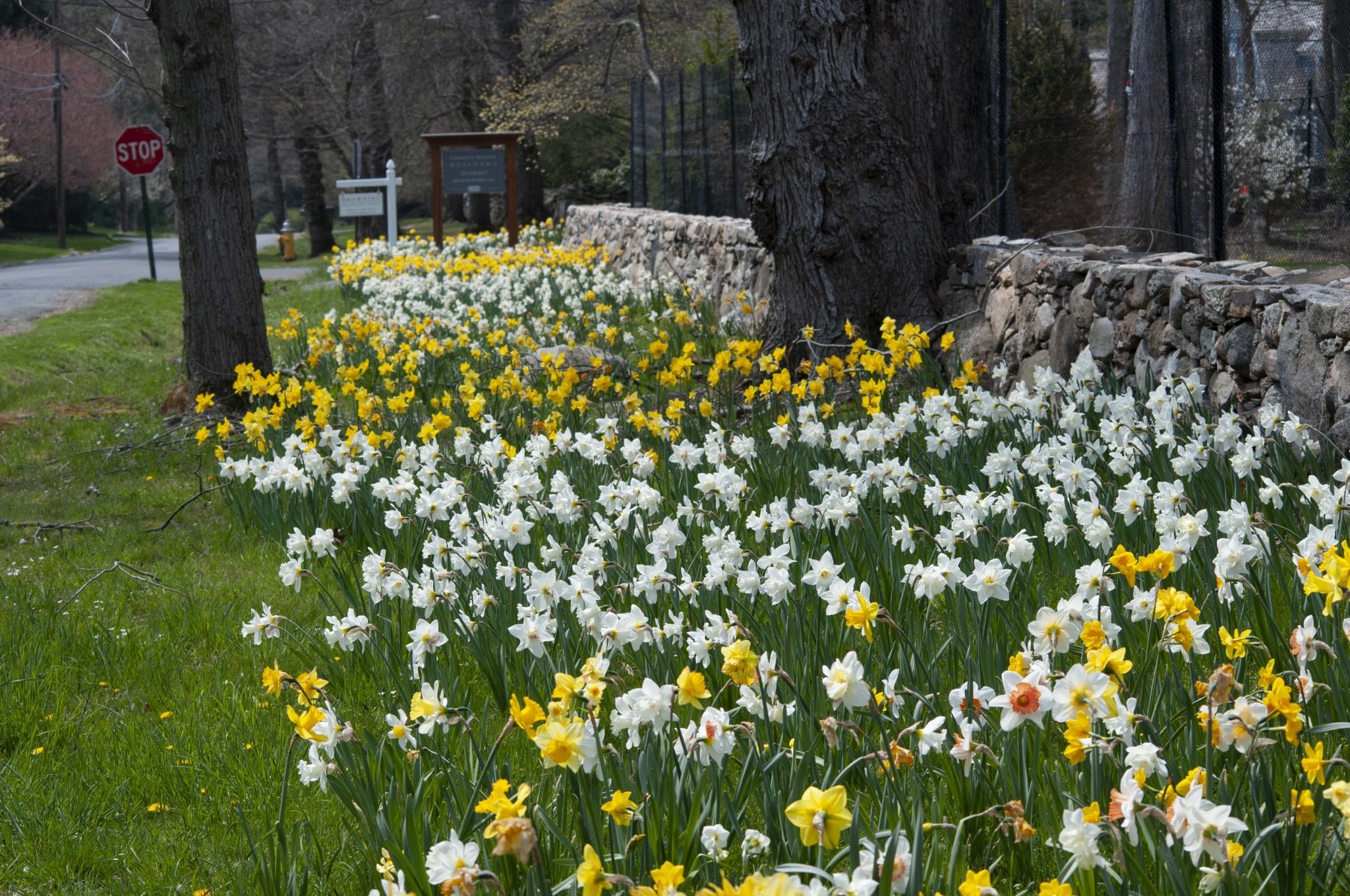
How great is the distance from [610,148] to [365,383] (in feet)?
72.9

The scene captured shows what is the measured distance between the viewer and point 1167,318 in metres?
5.55

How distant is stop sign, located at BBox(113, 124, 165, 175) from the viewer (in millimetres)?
21078

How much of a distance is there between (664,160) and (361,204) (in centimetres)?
683

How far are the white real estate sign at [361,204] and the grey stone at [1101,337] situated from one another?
1665 centimetres

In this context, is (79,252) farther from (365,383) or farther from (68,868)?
(68,868)

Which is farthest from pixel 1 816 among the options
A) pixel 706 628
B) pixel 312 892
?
pixel 706 628

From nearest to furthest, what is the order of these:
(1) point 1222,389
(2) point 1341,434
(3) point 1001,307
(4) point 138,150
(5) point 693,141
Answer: (2) point 1341,434 < (1) point 1222,389 < (3) point 1001,307 < (5) point 693,141 < (4) point 138,150

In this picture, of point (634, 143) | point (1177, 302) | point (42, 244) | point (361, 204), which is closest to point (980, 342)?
point (1177, 302)

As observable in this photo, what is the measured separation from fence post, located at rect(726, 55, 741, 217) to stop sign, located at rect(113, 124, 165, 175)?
11828 millimetres

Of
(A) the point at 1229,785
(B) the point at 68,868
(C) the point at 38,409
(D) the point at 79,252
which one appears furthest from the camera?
(D) the point at 79,252

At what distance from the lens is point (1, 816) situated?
2863 mm

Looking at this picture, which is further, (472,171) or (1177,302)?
(472,171)

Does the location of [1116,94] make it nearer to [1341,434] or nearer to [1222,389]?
[1222,389]

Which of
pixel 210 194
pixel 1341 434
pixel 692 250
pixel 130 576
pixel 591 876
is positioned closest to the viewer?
pixel 591 876
